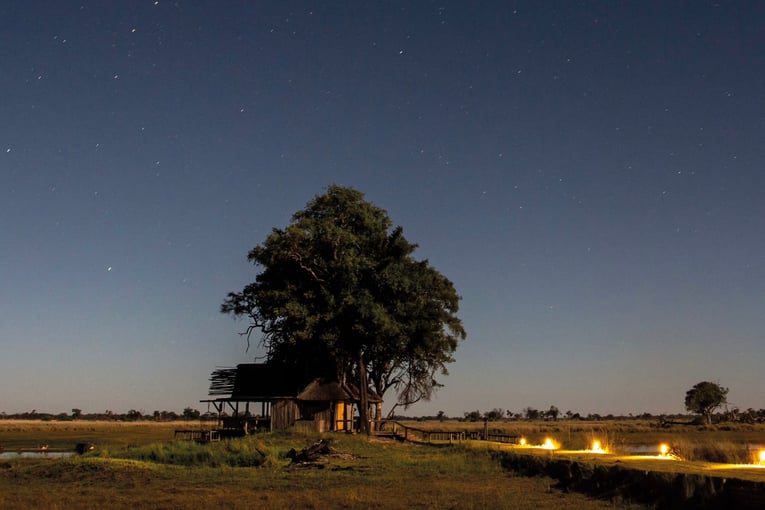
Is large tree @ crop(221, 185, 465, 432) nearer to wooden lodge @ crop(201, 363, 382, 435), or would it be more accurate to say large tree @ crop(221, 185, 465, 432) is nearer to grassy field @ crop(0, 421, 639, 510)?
wooden lodge @ crop(201, 363, 382, 435)

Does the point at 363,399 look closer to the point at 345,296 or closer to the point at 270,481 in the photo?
the point at 345,296

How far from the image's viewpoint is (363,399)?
47.5 metres

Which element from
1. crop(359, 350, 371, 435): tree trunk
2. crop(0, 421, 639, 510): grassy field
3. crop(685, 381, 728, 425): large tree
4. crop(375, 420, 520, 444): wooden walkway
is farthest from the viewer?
crop(685, 381, 728, 425): large tree

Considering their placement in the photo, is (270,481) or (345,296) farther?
(345,296)

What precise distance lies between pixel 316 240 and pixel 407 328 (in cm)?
836

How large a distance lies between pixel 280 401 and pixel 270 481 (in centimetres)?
2312

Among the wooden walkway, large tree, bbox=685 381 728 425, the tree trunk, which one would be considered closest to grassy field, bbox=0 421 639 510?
the wooden walkway

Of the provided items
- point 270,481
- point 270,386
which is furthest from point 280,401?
point 270,481

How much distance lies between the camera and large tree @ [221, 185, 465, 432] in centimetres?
4509

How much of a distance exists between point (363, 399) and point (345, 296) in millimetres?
7595

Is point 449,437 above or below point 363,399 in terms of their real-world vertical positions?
below

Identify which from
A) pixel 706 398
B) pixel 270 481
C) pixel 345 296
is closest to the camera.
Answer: pixel 270 481

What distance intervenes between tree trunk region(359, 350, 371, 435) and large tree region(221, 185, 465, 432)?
2.7 inches

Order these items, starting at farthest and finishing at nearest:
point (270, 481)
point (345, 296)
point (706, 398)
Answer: point (706, 398), point (345, 296), point (270, 481)
